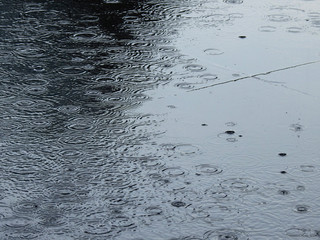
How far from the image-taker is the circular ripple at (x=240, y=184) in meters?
3.76

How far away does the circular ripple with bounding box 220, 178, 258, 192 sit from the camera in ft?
12.3

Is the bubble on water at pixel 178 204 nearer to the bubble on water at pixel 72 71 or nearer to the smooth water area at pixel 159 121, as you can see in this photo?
the smooth water area at pixel 159 121

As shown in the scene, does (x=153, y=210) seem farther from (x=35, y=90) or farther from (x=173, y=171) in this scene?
(x=35, y=90)

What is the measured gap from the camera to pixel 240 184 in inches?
150

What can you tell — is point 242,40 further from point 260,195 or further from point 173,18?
point 260,195

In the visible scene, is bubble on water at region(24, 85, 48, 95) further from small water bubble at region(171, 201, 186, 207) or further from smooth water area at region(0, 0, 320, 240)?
small water bubble at region(171, 201, 186, 207)

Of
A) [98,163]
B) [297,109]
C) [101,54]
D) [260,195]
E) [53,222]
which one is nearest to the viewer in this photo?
[53,222]

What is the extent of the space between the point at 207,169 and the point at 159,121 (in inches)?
25.6

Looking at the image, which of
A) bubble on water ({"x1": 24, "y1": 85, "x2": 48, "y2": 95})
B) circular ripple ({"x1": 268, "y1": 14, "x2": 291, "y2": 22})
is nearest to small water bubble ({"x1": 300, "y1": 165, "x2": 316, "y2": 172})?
bubble on water ({"x1": 24, "y1": 85, "x2": 48, "y2": 95})

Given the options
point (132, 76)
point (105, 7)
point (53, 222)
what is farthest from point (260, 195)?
point (105, 7)

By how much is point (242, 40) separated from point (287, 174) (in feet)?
7.06

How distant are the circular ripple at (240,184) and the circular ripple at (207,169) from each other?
0.11 metres

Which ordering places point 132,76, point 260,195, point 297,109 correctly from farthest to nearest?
1. point 132,76
2. point 297,109
3. point 260,195

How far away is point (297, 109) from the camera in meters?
4.71
